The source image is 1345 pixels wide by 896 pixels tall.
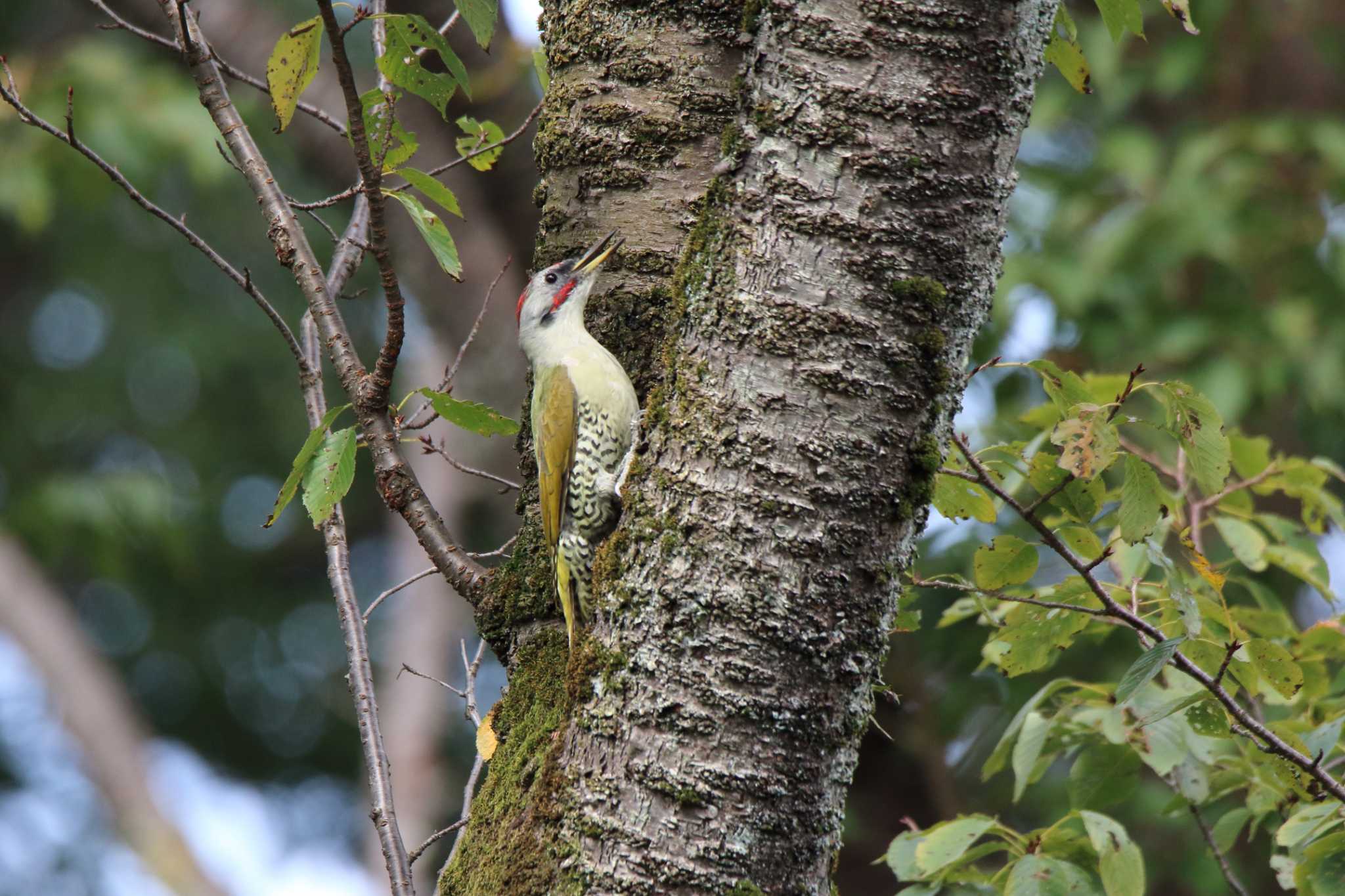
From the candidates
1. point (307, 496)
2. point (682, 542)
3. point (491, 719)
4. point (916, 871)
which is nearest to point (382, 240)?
point (307, 496)

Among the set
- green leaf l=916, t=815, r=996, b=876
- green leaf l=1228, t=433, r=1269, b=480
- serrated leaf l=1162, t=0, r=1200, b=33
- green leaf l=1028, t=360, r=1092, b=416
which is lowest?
green leaf l=916, t=815, r=996, b=876

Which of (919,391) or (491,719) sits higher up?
(919,391)

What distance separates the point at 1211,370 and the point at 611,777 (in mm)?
4184

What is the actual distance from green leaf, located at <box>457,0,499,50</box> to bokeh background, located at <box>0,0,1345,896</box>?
1.67 feet

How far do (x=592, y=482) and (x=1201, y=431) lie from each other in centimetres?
156

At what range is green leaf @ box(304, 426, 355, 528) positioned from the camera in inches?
85.4

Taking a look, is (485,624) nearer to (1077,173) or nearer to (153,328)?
(1077,173)

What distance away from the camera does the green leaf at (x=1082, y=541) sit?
7.81 feet

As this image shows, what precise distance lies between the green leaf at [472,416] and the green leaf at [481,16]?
68cm

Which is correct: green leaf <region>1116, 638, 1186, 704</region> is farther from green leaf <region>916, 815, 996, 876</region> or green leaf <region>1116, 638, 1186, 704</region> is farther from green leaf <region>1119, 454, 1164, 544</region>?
green leaf <region>916, 815, 996, 876</region>

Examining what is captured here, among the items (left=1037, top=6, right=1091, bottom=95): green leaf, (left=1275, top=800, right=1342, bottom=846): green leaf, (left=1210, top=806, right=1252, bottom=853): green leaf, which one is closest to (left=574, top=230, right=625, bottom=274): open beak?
(left=1037, top=6, right=1091, bottom=95): green leaf

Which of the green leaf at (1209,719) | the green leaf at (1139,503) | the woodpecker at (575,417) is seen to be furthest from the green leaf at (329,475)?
the green leaf at (1209,719)

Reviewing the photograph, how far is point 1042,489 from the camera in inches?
91.4

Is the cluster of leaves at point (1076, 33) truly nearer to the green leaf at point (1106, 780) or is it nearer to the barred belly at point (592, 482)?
the barred belly at point (592, 482)
